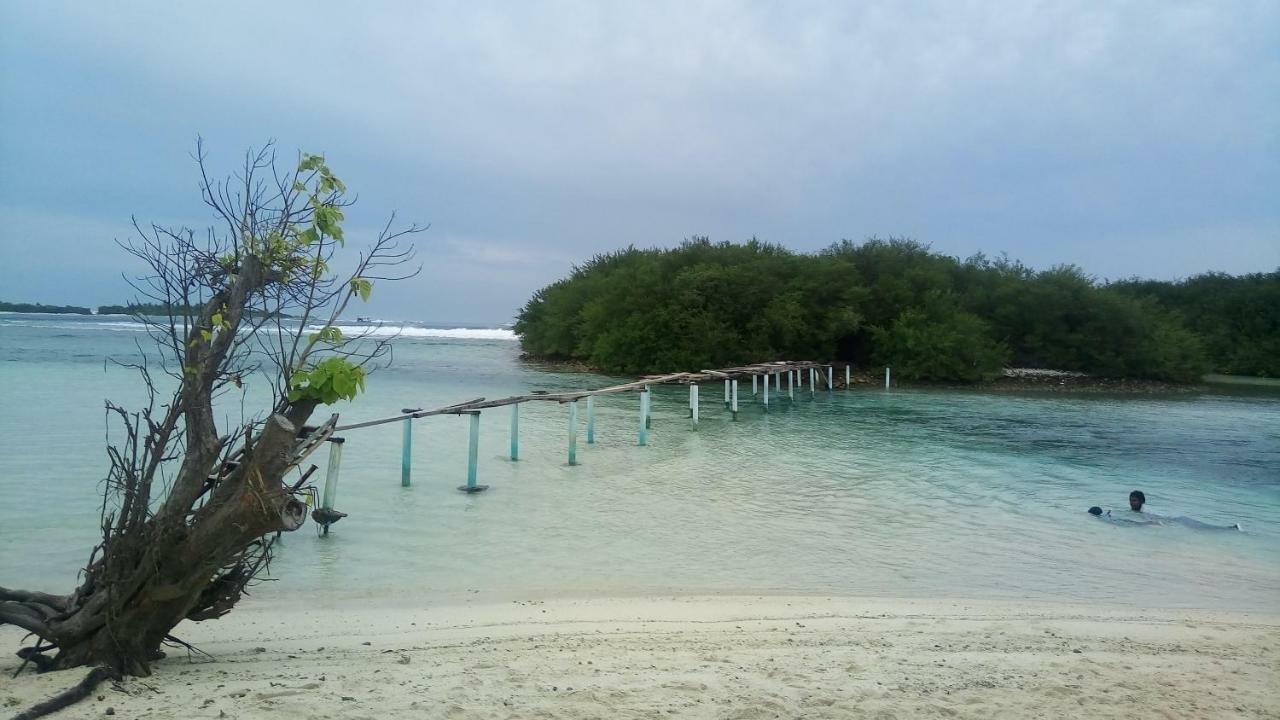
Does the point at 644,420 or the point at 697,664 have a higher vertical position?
the point at 644,420

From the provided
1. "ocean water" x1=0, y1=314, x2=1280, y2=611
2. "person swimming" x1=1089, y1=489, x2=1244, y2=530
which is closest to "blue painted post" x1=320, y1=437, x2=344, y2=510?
"ocean water" x1=0, y1=314, x2=1280, y2=611

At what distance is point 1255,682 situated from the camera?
456 cm

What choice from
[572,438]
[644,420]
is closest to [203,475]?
[572,438]

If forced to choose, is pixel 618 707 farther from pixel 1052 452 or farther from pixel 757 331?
pixel 757 331

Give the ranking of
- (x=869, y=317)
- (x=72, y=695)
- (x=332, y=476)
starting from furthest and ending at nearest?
(x=869, y=317), (x=332, y=476), (x=72, y=695)

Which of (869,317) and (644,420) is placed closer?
(644,420)

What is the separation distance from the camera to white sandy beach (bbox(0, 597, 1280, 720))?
3.67m

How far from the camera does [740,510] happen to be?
1010 cm

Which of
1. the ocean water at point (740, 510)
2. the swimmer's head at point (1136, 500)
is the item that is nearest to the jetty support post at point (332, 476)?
the ocean water at point (740, 510)

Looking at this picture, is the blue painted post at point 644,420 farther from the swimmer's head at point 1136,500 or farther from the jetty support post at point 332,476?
the swimmer's head at point 1136,500

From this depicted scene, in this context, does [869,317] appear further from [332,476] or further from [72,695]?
[72,695]

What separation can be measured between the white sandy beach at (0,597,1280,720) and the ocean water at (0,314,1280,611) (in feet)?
2.72

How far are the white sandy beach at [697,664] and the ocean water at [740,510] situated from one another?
0.83m

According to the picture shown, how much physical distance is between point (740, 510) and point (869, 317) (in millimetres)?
28573
